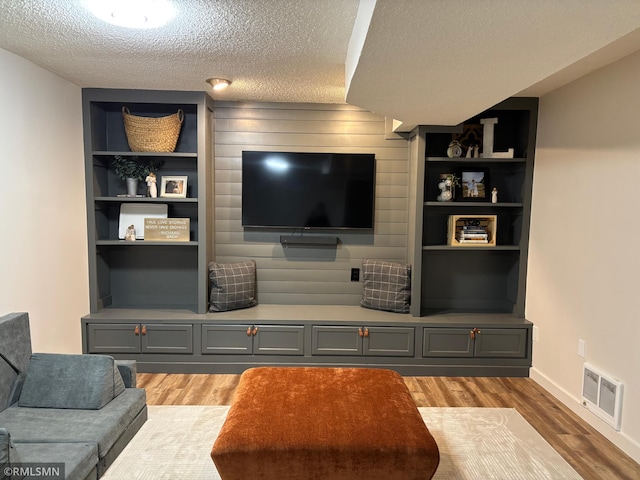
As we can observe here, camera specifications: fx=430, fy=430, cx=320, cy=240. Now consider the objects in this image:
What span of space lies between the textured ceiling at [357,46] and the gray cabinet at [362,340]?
188cm

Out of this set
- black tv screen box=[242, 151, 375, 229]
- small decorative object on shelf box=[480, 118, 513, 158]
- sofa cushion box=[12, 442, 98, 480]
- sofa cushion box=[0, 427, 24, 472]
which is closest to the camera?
sofa cushion box=[0, 427, 24, 472]

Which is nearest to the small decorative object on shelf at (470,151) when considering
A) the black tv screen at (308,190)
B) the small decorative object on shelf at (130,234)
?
the black tv screen at (308,190)

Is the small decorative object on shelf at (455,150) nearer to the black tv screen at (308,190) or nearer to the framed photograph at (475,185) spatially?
the framed photograph at (475,185)

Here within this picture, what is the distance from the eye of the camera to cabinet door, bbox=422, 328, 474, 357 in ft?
12.8

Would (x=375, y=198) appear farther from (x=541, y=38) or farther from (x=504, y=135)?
(x=541, y=38)

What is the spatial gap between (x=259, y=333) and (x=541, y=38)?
3.04 m

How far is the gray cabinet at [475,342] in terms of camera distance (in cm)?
391

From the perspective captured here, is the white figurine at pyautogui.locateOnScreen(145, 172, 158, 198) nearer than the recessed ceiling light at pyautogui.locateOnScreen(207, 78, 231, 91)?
No

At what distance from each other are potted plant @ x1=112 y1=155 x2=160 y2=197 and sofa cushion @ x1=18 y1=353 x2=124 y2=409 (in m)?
1.88

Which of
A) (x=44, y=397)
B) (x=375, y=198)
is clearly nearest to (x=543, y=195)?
(x=375, y=198)

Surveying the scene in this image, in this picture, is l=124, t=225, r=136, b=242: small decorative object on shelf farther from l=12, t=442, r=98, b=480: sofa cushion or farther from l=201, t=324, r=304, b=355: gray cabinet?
l=12, t=442, r=98, b=480: sofa cushion

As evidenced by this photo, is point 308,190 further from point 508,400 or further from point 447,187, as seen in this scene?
point 508,400

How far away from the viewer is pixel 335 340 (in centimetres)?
389

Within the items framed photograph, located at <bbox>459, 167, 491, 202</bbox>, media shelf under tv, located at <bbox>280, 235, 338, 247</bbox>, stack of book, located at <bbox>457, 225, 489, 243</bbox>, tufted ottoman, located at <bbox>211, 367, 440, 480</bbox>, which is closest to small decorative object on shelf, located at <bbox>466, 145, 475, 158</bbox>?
framed photograph, located at <bbox>459, 167, 491, 202</bbox>
